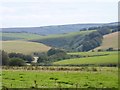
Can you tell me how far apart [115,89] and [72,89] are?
408 cm

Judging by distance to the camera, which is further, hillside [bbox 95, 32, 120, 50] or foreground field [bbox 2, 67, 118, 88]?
hillside [bbox 95, 32, 120, 50]

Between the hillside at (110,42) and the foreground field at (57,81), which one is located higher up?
the hillside at (110,42)

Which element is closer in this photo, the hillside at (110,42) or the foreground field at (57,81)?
the foreground field at (57,81)

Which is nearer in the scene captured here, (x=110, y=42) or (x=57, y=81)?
(x=57, y=81)

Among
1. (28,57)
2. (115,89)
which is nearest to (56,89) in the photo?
(115,89)

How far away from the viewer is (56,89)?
94.5ft

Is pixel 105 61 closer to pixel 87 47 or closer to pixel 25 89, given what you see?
pixel 25 89

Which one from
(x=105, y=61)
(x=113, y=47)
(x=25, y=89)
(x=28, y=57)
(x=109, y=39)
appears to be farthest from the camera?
(x=109, y=39)

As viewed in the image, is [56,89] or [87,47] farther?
[87,47]

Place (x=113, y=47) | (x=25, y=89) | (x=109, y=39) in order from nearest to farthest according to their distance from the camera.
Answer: (x=25, y=89), (x=113, y=47), (x=109, y=39)

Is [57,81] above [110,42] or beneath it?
beneath

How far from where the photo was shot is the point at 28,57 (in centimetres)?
12412

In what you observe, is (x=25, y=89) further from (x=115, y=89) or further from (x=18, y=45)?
(x=18, y=45)

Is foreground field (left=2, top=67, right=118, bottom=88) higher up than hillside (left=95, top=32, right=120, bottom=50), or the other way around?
hillside (left=95, top=32, right=120, bottom=50)
